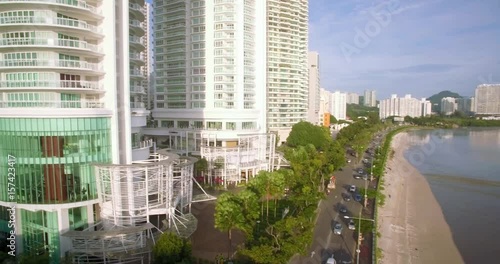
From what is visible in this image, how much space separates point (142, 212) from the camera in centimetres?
2258

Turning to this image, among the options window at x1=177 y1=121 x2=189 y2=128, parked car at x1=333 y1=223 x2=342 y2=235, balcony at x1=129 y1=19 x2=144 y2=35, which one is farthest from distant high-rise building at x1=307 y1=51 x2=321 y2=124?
balcony at x1=129 y1=19 x2=144 y2=35

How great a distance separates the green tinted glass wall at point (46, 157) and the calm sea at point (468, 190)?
89.8 feet

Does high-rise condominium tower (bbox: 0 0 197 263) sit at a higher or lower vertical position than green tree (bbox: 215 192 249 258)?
higher

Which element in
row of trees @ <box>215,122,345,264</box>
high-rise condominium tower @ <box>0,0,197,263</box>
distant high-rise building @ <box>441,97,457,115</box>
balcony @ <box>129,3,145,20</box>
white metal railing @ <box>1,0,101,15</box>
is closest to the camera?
row of trees @ <box>215,122,345,264</box>

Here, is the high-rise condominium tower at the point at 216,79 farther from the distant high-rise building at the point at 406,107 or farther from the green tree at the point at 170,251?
the distant high-rise building at the point at 406,107

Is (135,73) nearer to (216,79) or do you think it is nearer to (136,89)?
(136,89)

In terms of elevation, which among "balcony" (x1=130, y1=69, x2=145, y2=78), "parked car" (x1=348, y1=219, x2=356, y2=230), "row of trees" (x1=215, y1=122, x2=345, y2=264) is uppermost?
"balcony" (x1=130, y1=69, x2=145, y2=78)

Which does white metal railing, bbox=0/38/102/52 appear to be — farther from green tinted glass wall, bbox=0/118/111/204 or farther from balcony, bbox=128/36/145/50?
balcony, bbox=128/36/145/50

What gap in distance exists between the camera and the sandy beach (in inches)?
995

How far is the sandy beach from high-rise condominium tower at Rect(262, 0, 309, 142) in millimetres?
27292

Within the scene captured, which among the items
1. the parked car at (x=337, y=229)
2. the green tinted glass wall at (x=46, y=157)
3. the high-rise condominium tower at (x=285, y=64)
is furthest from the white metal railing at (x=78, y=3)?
the high-rise condominium tower at (x=285, y=64)

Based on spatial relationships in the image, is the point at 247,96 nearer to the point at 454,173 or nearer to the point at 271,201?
the point at 271,201

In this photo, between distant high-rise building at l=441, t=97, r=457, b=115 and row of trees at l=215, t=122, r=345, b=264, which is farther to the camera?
distant high-rise building at l=441, t=97, r=457, b=115

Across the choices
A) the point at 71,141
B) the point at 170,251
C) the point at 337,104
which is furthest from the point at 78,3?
the point at 337,104
